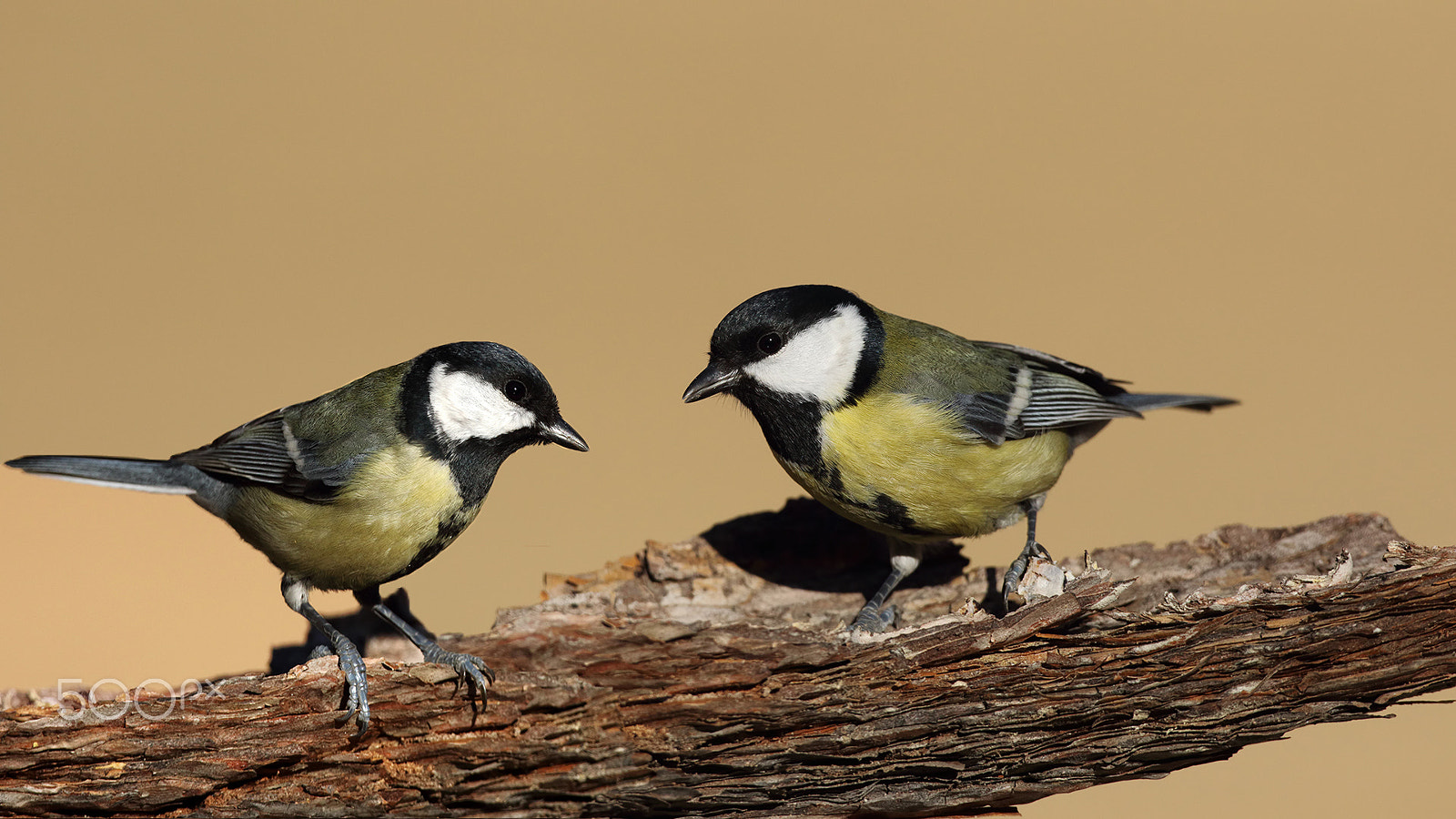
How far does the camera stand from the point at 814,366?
2355 millimetres

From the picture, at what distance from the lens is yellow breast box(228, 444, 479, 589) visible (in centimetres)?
222

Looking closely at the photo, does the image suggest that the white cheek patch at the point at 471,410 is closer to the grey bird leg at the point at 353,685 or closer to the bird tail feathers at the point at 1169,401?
the grey bird leg at the point at 353,685

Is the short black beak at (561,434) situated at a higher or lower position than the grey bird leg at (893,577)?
higher

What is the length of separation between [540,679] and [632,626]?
20 cm

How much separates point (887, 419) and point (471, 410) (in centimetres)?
94

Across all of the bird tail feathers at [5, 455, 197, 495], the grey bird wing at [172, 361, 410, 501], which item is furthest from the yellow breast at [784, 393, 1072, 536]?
the bird tail feathers at [5, 455, 197, 495]

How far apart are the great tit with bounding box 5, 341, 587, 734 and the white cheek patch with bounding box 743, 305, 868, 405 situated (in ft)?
1.51

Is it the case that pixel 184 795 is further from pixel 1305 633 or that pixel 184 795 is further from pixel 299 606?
pixel 1305 633

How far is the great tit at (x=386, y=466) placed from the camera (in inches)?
88.2

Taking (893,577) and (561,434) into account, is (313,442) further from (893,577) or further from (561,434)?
(893,577)
